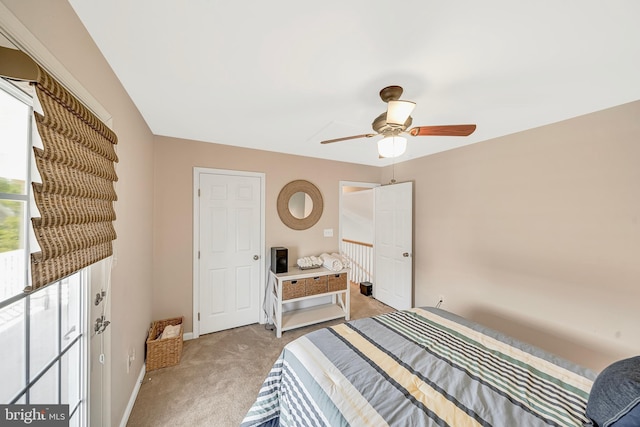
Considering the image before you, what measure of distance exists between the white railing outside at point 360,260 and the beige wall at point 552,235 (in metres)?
1.62

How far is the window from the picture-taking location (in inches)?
25.3

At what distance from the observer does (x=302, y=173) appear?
3.20 m

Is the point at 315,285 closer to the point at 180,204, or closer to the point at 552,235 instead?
the point at 180,204

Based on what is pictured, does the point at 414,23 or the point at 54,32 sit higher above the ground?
the point at 414,23

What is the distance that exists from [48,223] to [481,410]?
1.78 meters

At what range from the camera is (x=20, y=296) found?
0.68m

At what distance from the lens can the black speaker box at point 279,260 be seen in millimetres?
2787

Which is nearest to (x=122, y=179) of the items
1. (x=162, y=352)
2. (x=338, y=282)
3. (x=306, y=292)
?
(x=162, y=352)

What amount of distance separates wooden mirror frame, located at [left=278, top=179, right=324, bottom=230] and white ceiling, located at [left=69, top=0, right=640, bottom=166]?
4.02 feet

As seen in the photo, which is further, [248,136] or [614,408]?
[248,136]

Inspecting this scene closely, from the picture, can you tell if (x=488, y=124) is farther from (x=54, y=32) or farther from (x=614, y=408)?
(x=54, y=32)

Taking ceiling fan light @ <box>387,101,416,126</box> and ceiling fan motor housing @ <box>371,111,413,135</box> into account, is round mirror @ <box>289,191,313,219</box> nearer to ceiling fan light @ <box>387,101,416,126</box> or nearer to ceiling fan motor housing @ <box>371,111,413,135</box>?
ceiling fan motor housing @ <box>371,111,413,135</box>

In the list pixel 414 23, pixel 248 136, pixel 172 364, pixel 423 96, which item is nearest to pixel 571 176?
pixel 423 96

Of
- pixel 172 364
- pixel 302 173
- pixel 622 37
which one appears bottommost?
pixel 172 364
